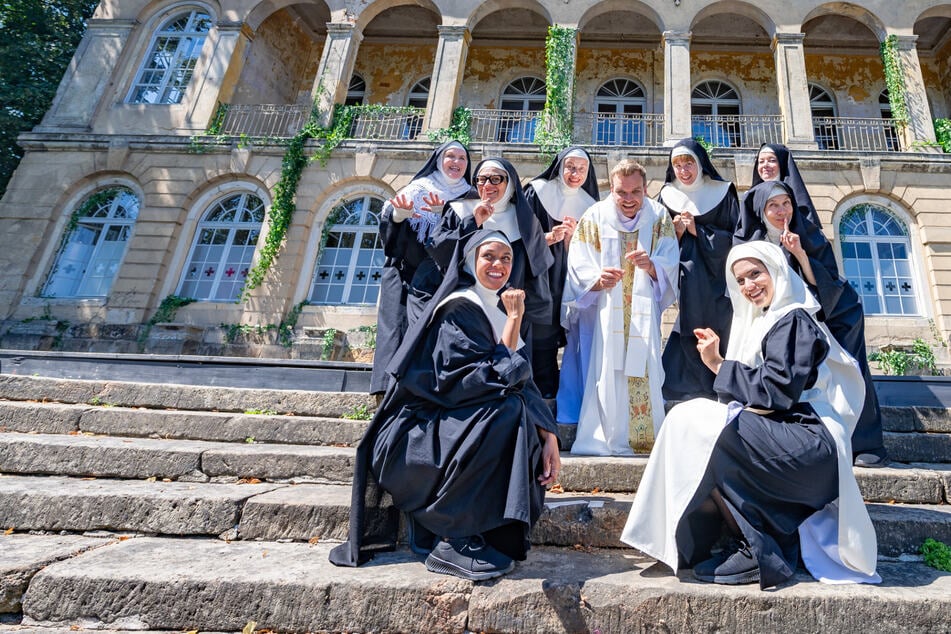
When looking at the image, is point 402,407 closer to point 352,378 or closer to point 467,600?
point 467,600

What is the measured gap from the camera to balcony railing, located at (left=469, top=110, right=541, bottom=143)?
14.2 meters

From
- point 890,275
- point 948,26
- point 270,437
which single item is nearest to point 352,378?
point 270,437

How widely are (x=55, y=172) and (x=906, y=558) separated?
17170mm

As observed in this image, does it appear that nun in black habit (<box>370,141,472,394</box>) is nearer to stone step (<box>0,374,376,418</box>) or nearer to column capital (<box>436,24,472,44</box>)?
stone step (<box>0,374,376,418</box>)

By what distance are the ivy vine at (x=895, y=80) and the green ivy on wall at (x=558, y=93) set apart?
7.50 metres

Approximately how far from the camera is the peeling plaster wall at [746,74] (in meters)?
14.9

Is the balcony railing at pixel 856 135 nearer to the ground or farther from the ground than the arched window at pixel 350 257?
farther from the ground

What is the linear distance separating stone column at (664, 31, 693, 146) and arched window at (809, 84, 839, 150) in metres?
3.89

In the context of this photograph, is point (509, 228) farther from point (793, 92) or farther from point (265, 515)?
point (793, 92)

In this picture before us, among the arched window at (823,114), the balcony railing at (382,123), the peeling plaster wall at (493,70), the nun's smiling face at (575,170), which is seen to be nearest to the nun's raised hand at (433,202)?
the nun's smiling face at (575,170)

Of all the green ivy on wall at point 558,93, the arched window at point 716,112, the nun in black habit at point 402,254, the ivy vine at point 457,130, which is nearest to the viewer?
the nun in black habit at point 402,254

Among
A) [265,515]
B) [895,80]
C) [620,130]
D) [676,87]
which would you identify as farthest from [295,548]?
[895,80]

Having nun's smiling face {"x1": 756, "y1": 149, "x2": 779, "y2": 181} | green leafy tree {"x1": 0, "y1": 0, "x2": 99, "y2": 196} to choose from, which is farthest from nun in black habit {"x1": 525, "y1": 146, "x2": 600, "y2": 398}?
green leafy tree {"x1": 0, "y1": 0, "x2": 99, "y2": 196}

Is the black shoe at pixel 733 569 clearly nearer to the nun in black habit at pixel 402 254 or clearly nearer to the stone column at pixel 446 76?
the nun in black habit at pixel 402 254
